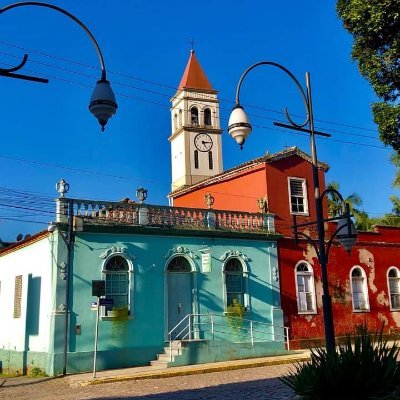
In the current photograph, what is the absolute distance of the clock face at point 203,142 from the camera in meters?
48.5

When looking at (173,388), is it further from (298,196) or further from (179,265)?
(298,196)

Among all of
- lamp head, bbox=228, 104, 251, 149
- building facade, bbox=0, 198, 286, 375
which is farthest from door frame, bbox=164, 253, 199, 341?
lamp head, bbox=228, 104, 251, 149

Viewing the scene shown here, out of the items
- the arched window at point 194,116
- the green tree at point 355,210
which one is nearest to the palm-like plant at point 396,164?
the green tree at point 355,210

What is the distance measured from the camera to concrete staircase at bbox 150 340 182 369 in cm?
1631

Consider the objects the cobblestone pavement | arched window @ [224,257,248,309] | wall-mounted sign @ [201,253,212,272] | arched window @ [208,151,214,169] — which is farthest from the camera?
arched window @ [208,151,214,169]

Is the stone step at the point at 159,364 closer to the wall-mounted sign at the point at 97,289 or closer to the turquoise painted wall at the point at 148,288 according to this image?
the turquoise painted wall at the point at 148,288

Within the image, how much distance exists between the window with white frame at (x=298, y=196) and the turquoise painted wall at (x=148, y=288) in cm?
218

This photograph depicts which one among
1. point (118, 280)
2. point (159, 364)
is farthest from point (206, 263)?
point (159, 364)

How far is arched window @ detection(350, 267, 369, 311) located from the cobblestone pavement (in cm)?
760

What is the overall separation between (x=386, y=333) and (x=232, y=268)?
757 centimetres

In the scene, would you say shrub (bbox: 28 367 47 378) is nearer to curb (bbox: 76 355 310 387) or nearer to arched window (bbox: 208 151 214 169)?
curb (bbox: 76 355 310 387)

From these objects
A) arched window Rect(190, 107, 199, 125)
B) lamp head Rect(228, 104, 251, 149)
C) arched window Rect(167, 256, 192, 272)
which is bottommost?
arched window Rect(167, 256, 192, 272)

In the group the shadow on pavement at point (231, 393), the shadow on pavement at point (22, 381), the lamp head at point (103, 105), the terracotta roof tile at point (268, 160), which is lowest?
the shadow on pavement at point (231, 393)

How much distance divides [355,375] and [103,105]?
4.84 meters
